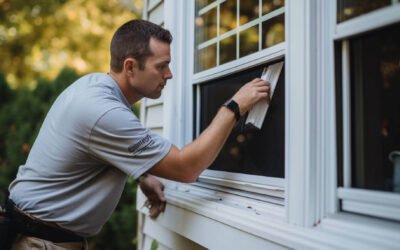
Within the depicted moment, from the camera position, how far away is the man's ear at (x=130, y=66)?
6.97ft

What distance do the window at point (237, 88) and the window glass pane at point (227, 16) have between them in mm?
34

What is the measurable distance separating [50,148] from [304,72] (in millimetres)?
1216

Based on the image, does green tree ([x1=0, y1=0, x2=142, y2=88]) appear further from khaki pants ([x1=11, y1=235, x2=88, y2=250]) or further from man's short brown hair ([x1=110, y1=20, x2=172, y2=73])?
khaki pants ([x1=11, y1=235, x2=88, y2=250])

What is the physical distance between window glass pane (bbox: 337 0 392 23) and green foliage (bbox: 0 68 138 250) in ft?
14.5

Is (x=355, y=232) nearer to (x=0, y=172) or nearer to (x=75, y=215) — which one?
(x=75, y=215)

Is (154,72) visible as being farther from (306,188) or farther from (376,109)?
(376,109)

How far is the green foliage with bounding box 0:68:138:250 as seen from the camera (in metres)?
5.64

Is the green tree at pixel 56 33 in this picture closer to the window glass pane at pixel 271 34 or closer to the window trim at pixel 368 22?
the window glass pane at pixel 271 34

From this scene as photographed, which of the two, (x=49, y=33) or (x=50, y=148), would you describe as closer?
(x=50, y=148)

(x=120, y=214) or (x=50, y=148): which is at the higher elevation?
(x=50, y=148)

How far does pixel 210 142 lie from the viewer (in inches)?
73.4

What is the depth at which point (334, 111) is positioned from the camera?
4.72 ft

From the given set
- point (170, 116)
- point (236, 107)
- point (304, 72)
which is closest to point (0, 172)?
point (170, 116)

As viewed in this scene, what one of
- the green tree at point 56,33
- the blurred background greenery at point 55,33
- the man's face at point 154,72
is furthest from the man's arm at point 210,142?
A: the green tree at point 56,33
